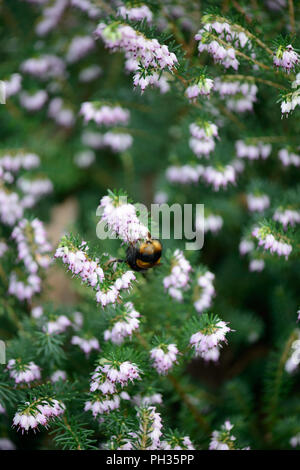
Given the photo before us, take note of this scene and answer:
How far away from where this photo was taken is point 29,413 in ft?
5.45

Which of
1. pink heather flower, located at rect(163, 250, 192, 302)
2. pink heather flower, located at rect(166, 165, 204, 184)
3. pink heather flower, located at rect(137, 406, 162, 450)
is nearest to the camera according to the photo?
pink heather flower, located at rect(137, 406, 162, 450)

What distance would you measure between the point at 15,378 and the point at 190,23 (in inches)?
104

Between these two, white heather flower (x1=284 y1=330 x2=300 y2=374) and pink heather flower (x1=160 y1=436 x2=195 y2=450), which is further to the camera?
white heather flower (x1=284 y1=330 x2=300 y2=374)

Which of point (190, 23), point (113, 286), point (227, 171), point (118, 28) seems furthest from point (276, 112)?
point (113, 286)

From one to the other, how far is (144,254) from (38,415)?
80 cm

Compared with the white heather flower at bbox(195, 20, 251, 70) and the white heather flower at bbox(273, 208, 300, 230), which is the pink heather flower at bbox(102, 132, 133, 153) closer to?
the white heather flower at bbox(195, 20, 251, 70)

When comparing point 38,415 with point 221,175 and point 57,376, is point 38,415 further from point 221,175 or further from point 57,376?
point 221,175

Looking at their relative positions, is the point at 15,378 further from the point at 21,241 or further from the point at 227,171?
the point at 227,171

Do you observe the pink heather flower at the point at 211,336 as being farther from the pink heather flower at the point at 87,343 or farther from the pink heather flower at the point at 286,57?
the pink heather flower at the point at 286,57

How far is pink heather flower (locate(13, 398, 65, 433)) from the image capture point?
5.39 ft

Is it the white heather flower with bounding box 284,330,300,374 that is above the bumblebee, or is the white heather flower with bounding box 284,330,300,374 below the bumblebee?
below

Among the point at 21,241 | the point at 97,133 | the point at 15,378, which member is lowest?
the point at 15,378

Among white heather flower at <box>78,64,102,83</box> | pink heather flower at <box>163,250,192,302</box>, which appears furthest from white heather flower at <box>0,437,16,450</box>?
white heather flower at <box>78,64,102,83</box>

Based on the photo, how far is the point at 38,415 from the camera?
1.67 metres
